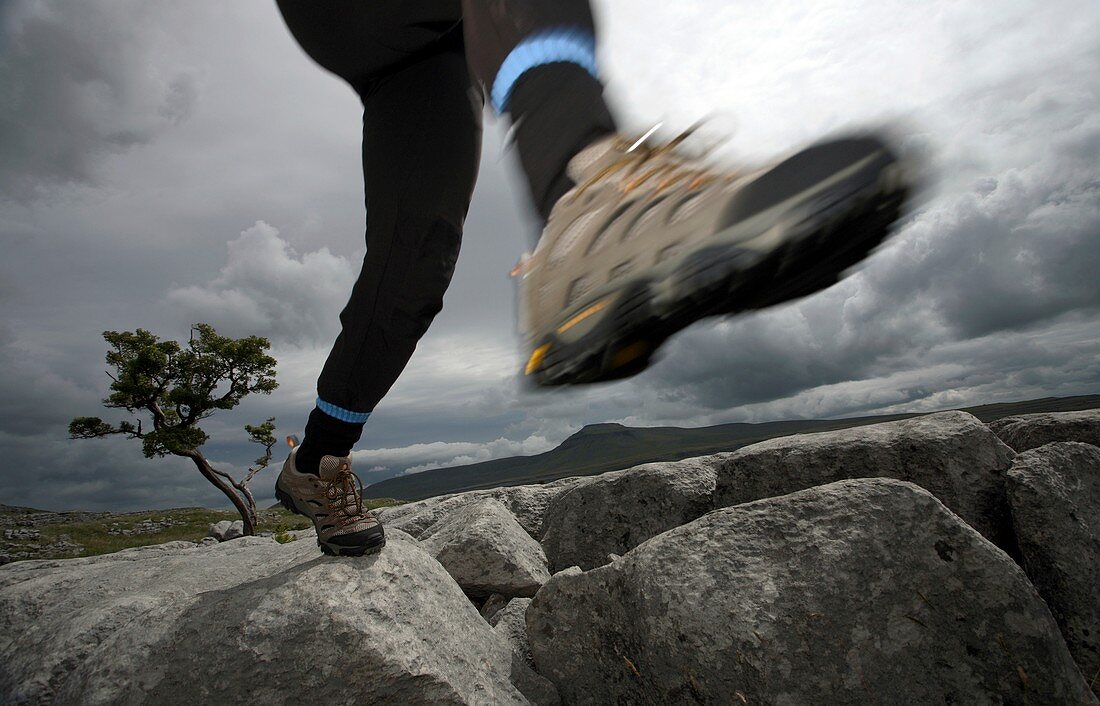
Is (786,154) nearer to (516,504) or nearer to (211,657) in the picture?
(211,657)

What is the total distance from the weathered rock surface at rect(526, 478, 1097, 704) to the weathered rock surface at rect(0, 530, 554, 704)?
1.91ft

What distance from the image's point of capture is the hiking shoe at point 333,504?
230 centimetres

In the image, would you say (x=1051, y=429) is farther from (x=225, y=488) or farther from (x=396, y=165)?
(x=225, y=488)

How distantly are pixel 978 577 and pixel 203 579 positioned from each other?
3.36m

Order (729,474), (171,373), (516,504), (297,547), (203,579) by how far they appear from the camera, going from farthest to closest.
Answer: (171,373)
(516,504)
(729,474)
(297,547)
(203,579)

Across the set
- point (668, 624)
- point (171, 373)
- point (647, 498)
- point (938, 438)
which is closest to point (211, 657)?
point (668, 624)

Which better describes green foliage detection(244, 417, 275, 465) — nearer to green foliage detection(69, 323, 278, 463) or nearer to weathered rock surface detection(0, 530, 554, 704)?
green foliage detection(69, 323, 278, 463)

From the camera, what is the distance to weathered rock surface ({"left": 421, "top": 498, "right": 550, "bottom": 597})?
3.08 m

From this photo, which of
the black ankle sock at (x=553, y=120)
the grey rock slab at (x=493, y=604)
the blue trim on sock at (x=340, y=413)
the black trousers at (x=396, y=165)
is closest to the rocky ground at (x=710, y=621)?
the grey rock slab at (x=493, y=604)

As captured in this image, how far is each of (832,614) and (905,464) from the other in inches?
56.9

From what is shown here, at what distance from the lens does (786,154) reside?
1109mm

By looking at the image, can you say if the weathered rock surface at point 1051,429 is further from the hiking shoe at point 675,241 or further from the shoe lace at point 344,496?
the shoe lace at point 344,496

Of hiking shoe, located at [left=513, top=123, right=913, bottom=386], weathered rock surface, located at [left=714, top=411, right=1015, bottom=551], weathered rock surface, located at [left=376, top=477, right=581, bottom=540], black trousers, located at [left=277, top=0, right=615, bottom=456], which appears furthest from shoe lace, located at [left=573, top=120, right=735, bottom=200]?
weathered rock surface, located at [left=376, top=477, right=581, bottom=540]

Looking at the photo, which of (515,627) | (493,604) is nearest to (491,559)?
(493,604)
